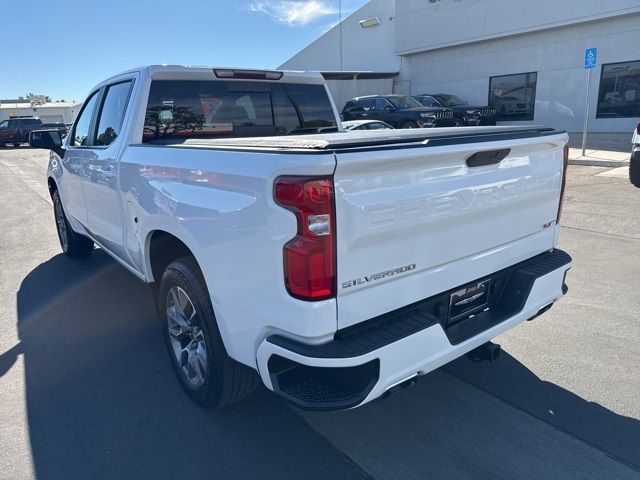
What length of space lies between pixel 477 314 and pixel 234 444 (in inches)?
61.4

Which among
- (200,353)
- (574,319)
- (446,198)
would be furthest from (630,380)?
(200,353)

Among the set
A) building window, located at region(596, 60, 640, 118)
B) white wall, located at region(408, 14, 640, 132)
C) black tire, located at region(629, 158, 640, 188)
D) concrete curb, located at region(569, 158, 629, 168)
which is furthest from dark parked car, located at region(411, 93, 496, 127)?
black tire, located at region(629, 158, 640, 188)

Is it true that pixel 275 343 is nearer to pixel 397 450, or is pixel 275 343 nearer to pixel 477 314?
pixel 397 450

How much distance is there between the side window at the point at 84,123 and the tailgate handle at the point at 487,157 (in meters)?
3.78

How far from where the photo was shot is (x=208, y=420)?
→ 2992 mm

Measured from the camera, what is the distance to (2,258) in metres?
6.53

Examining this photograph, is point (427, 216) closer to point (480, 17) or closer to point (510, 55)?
point (510, 55)

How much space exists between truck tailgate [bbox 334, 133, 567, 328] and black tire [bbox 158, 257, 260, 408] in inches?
32.8

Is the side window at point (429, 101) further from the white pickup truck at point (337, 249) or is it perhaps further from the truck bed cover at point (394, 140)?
the truck bed cover at point (394, 140)

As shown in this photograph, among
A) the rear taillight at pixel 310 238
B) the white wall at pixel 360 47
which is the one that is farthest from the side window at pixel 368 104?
the rear taillight at pixel 310 238

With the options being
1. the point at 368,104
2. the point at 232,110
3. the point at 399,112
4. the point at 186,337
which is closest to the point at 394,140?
the point at 186,337

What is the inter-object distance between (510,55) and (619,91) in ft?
17.1

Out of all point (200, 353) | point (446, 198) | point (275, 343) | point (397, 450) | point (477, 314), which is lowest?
point (397, 450)

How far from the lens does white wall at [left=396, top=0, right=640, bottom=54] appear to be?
1880cm
